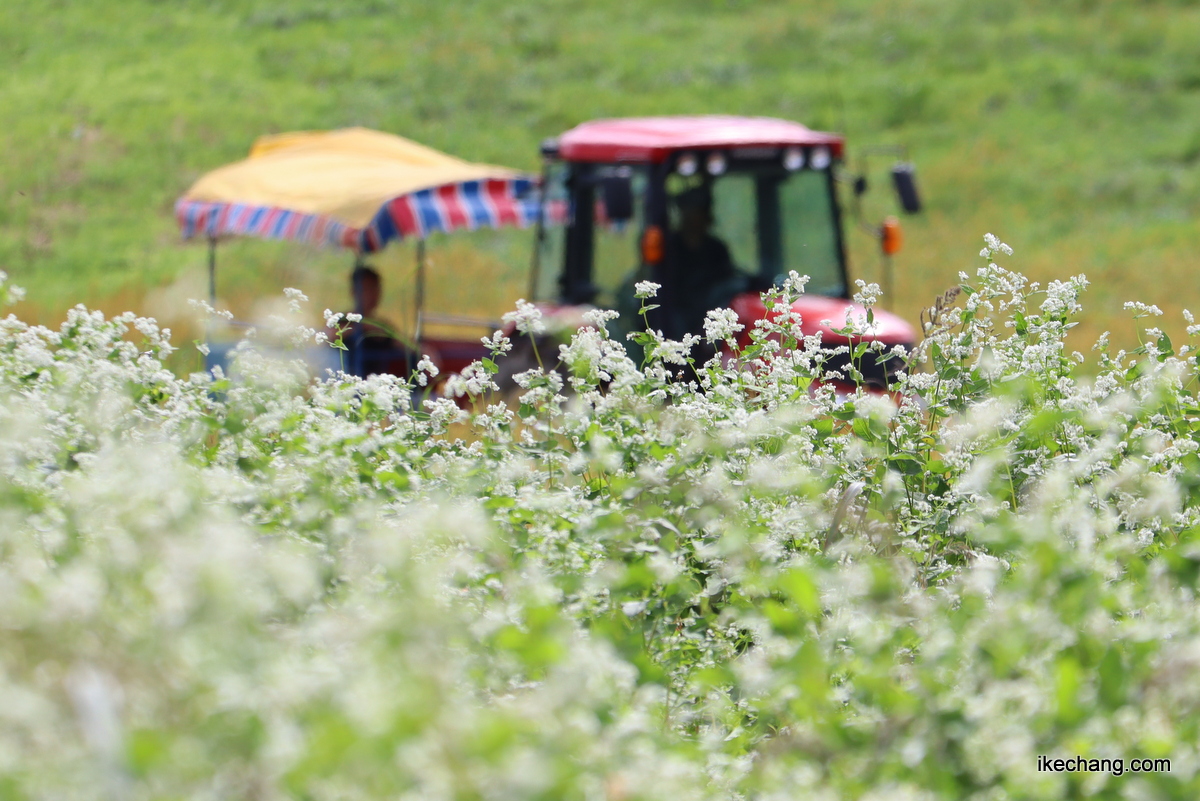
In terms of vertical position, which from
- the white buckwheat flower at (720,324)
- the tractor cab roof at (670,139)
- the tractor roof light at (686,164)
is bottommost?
the white buckwheat flower at (720,324)

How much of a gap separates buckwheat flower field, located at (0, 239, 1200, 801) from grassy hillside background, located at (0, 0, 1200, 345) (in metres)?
10.1

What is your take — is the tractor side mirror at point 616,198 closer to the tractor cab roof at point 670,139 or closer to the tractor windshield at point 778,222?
the tractor cab roof at point 670,139

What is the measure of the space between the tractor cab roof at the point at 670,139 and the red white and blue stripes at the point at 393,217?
53 cm

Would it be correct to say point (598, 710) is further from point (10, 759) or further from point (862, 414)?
point (862, 414)

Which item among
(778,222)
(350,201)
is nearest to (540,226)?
(350,201)

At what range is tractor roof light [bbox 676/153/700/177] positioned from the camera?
7418 millimetres

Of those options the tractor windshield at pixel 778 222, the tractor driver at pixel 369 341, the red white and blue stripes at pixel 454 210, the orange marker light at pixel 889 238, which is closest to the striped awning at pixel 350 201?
the red white and blue stripes at pixel 454 210

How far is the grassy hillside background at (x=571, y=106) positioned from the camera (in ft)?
58.0

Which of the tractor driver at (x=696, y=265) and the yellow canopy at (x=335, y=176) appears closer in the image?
the tractor driver at (x=696, y=265)

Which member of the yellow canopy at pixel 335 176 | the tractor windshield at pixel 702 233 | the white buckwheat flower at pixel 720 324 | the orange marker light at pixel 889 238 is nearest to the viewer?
the white buckwheat flower at pixel 720 324

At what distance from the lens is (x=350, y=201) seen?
26.2 feet

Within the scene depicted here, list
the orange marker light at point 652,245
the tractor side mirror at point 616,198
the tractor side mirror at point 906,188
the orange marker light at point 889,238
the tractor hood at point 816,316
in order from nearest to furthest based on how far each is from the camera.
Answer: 1. the tractor side mirror at point 616,198
2. the tractor hood at point 816,316
3. the orange marker light at point 652,245
4. the tractor side mirror at point 906,188
5. the orange marker light at point 889,238

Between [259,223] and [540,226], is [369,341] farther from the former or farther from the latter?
[540,226]

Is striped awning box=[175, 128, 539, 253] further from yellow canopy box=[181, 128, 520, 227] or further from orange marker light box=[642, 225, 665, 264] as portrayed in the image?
orange marker light box=[642, 225, 665, 264]
